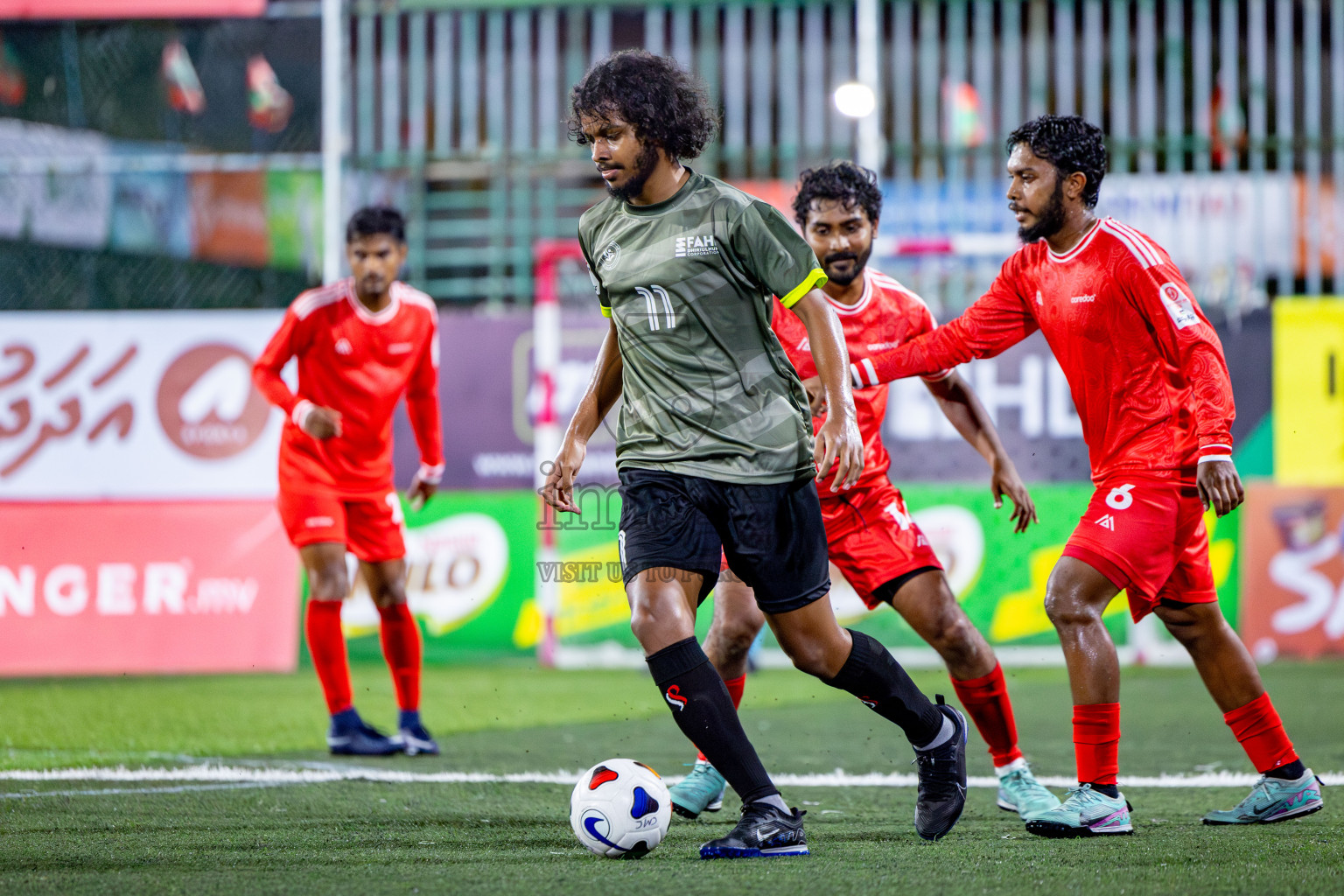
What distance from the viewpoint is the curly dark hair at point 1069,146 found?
14.6 feet

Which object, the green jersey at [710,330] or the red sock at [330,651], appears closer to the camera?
the green jersey at [710,330]

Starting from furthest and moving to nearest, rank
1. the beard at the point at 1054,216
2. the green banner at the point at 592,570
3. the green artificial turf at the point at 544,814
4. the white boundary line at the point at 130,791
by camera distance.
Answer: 1. the green banner at the point at 592,570
2. the white boundary line at the point at 130,791
3. the beard at the point at 1054,216
4. the green artificial turf at the point at 544,814

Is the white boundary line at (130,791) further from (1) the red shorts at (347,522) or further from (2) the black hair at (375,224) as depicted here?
(2) the black hair at (375,224)

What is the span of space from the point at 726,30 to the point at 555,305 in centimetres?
331

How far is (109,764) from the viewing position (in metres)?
5.86

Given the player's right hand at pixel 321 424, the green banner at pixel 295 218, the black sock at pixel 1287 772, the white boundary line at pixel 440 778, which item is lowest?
the white boundary line at pixel 440 778

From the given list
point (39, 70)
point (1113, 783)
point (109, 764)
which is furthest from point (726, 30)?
point (1113, 783)

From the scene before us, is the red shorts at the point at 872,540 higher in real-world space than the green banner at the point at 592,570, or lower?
higher

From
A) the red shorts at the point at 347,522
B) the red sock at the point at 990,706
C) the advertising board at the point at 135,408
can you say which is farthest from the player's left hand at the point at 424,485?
the advertising board at the point at 135,408

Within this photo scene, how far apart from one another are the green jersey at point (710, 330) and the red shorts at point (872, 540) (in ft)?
3.17

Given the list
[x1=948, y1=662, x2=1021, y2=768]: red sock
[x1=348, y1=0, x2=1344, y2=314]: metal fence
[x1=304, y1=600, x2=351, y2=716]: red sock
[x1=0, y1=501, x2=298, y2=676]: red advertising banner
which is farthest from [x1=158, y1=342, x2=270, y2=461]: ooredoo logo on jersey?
[x1=948, y1=662, x2=1021, y2=768]: red sock

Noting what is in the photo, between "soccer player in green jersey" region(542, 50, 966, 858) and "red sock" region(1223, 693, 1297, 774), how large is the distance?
1240 mm

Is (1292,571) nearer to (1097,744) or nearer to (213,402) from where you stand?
(1097,744)

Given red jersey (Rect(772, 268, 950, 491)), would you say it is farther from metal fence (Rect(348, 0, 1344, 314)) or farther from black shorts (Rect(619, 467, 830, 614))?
metal fence (Rect(348, 0, 1344, 314))
